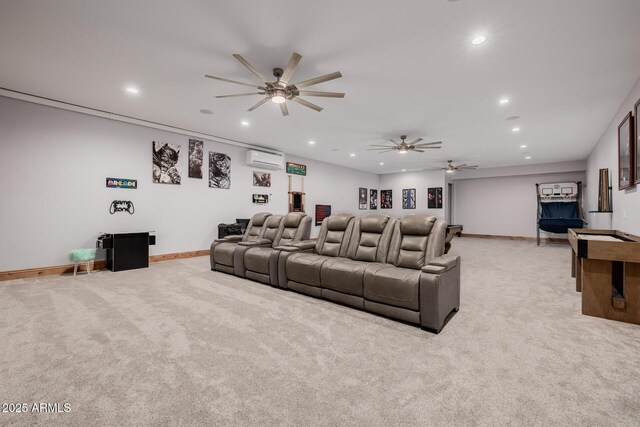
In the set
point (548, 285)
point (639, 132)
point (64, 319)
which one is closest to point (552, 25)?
point (639, 132)

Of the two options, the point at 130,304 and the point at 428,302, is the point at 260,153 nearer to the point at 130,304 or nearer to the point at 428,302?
the point at 130,304

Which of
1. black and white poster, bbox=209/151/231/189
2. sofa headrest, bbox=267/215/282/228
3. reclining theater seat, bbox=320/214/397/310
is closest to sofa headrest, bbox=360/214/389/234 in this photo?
reclining theater seat, bbox=320/214/397/310

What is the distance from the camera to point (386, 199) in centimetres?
1353

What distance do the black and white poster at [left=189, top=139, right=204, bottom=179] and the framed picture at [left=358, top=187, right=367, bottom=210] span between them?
7.37 m

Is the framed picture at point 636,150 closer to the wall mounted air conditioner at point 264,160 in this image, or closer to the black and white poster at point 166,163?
the wall mounted air conditioner at point 264,160

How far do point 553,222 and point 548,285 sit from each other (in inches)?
253

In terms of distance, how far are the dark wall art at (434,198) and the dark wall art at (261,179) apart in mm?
7386

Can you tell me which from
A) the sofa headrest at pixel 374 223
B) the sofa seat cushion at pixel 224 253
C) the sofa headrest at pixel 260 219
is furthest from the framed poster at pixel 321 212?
the sofa headrest at pixel 374 223

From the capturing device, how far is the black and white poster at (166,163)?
238 inches

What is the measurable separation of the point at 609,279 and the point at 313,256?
10.8ft

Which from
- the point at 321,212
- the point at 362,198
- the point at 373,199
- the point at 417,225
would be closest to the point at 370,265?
the point at 417,225

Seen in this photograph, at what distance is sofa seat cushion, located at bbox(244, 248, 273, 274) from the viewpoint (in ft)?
13.7

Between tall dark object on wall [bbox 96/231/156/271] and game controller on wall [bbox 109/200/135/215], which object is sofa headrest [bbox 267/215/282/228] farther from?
game controller on wall [bbox 109/200/135/215]

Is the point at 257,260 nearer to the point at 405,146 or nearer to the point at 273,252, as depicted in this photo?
the point at 273,252
